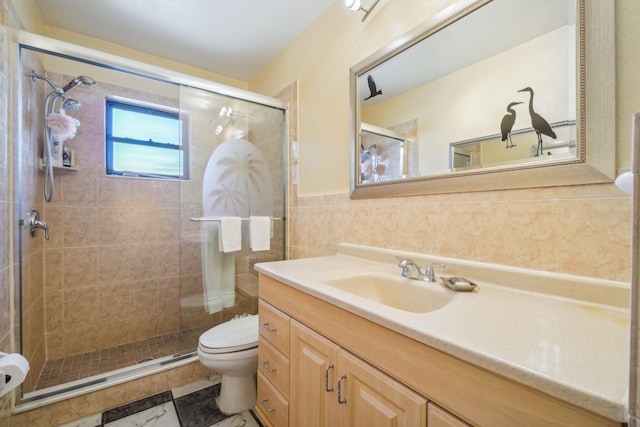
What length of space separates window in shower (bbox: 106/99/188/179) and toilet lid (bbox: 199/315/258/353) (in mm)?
1220

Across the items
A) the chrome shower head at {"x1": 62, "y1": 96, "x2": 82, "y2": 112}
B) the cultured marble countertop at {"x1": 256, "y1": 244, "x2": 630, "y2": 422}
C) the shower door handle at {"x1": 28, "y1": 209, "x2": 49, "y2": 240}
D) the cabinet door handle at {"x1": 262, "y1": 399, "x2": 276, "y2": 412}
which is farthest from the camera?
the chrome shower head at {"x1": 62, "y1": 96, "x2": 82, "y2": 112}

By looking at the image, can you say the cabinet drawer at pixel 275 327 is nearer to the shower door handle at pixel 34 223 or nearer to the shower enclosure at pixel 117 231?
the shower enclosure at pixel 117 231

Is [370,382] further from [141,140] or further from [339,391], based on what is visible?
[141,140]

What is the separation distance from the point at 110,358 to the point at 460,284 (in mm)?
2426

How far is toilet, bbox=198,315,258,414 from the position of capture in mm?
1425

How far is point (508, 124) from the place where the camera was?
919 millimetres

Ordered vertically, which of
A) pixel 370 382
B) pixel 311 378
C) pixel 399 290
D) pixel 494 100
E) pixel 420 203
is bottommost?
pixel 311 378

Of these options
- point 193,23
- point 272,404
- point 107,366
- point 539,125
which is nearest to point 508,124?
point 539,125

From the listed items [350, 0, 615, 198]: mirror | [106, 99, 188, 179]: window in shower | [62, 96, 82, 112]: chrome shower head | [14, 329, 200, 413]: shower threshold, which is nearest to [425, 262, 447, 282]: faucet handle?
[350, 0, 615, 198]: mirror

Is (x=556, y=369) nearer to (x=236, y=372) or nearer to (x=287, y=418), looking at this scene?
(x=287, y=418)

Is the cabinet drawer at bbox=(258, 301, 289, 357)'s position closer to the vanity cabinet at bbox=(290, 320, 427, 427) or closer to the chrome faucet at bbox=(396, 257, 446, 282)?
the vanity cabinet at bbox=(290, 320, 427, 427)

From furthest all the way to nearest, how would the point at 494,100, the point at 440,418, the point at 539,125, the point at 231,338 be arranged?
1. the point at 231,338
2. the point at 494,100
3. the point at 539,125
4. the point at 440,418

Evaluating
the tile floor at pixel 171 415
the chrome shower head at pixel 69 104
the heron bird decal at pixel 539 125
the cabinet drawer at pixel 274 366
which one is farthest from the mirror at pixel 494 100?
the chrome shower head at pixel 69 104

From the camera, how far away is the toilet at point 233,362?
142cm
